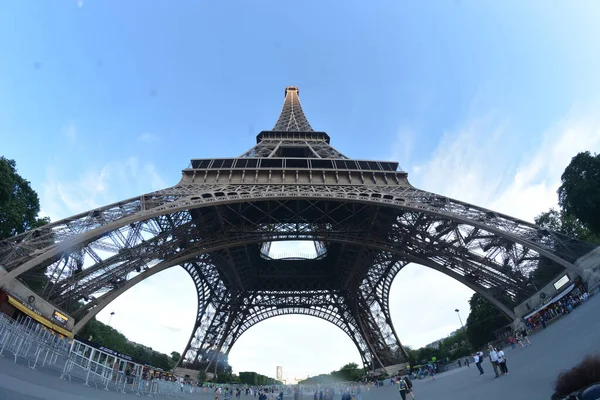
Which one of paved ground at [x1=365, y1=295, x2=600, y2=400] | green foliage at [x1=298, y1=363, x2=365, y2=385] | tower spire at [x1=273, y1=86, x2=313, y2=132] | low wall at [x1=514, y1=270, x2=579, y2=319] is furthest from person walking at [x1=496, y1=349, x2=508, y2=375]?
green foliage at [x1=298, y1=363, x2=365, y2=385]

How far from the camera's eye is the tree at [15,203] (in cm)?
2235

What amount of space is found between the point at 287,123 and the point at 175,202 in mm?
32315

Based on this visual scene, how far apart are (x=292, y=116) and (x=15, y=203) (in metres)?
36.8

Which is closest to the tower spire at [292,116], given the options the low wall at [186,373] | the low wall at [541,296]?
the low wall at [186,373]

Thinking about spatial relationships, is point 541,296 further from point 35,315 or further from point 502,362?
point 35,315

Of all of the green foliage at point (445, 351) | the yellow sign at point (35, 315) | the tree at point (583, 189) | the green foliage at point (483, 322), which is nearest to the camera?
the yellow sign at point (35, 315)

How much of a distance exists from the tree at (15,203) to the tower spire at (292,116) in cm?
2767

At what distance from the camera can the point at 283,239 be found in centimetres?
2692

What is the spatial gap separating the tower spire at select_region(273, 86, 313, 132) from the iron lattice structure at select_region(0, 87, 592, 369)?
8.26 meters

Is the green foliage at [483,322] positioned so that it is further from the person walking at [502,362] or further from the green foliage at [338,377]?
the green foliage at [338,377]

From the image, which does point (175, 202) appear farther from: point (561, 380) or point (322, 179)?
point (561, 380)

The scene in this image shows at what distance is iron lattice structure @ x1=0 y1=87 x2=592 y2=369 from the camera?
62.9 feet

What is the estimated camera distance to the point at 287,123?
168 feet

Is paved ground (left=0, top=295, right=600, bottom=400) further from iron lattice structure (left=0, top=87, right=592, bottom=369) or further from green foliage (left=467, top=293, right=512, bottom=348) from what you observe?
green foliage (left=467, top=293, right=512, bottom=348)
